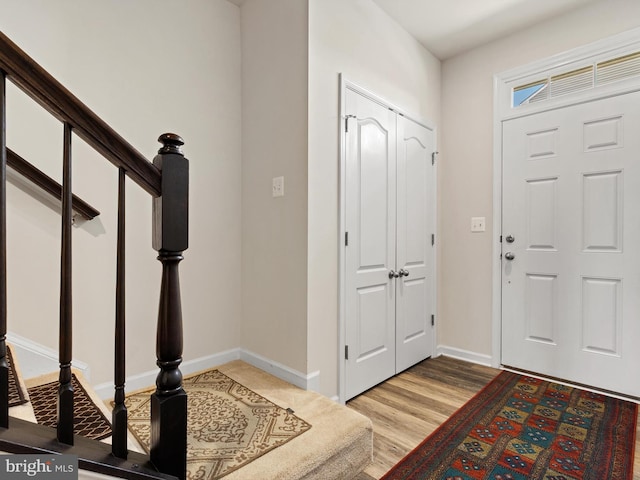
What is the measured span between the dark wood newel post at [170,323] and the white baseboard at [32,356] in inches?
40.0

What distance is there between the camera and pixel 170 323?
3.35 ft

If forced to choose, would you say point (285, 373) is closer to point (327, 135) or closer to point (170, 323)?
point (170, 323)

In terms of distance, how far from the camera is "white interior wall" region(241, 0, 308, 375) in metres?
2.10

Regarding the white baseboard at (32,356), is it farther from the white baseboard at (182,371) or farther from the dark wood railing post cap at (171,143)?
the dark wood railing post cap at (171,143)

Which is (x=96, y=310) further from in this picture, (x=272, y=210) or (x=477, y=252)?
(x=477, y=252)

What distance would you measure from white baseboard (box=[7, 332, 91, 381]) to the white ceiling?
299 cm

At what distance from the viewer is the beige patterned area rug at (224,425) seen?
139 cm

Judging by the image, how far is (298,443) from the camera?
59.3 inches

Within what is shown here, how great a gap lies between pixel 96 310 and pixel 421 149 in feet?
8.61

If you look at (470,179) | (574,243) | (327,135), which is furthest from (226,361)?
(574,243)

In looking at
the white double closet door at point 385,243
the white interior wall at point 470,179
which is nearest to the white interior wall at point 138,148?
the white double closet door at point 385,243

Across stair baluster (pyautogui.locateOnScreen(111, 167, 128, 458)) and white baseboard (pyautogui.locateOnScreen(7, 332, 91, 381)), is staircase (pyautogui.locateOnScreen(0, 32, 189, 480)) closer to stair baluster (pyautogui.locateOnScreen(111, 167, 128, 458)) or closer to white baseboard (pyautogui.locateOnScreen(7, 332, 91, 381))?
stair baluster (pyautogui.locateOnScreen(111, 167, 128, 458))

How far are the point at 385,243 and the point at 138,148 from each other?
1.74 metres

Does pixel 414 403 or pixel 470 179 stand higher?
pixel 470 179
